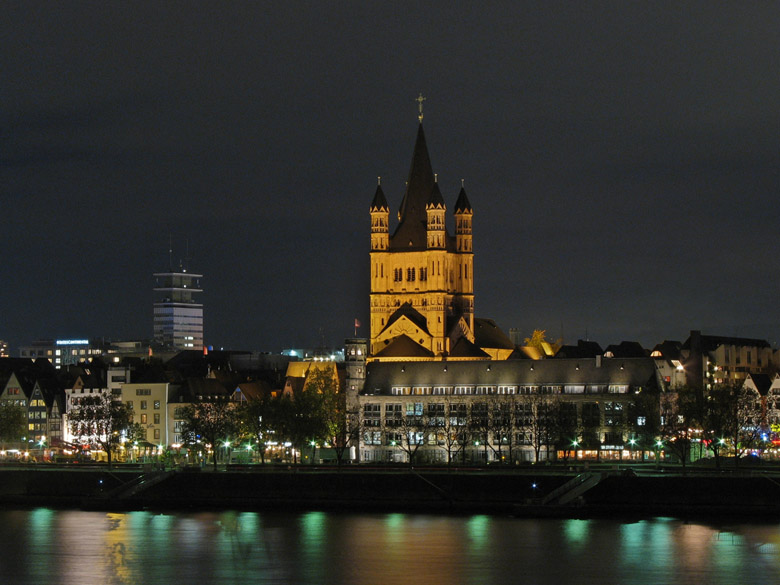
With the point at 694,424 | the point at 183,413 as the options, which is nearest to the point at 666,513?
the point at 694,424

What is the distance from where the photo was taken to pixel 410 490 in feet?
433

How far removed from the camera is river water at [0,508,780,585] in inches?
3696

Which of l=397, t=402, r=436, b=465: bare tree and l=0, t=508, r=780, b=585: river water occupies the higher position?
l=397, t=402, r=436, b=465: bare tree

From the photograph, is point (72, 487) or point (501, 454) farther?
point (501, 454)

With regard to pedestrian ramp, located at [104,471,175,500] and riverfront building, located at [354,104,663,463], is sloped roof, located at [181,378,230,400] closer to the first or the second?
riverfront building, located at [354,104,663,463]


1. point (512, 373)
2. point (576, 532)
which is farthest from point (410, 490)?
point (512, 373)

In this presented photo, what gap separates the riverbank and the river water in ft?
15.8

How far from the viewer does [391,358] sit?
633 feet

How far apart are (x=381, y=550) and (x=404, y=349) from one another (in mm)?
92059

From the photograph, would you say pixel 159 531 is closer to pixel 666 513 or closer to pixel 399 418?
pixel 666 513

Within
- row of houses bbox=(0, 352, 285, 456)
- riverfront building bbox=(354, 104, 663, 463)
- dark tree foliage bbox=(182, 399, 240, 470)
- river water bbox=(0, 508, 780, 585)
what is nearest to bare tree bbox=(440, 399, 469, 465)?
riverfront building bbox=(354, 104, 663, 463)

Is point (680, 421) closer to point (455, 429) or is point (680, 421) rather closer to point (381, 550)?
point (455, 429)

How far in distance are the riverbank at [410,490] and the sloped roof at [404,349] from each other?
49551 mm

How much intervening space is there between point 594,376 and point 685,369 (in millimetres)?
34248
